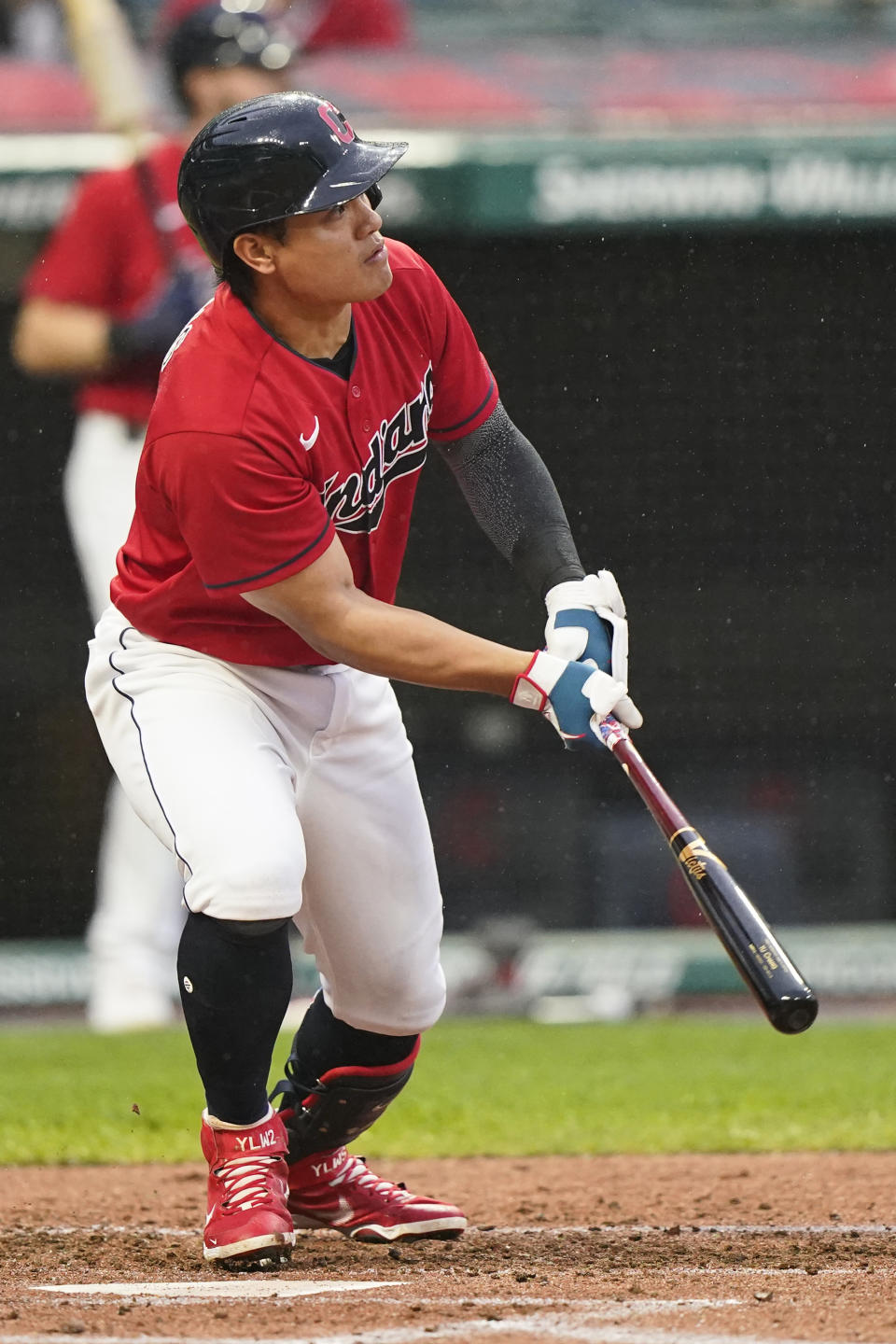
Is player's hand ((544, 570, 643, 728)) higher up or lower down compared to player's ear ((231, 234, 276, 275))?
lower down

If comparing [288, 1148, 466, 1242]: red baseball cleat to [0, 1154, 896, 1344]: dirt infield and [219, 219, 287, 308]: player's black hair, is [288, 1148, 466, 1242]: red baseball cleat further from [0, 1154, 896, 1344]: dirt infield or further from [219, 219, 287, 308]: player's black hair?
[219, 219, 287, 308]: player's black hair

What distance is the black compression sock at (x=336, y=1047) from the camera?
3047mm

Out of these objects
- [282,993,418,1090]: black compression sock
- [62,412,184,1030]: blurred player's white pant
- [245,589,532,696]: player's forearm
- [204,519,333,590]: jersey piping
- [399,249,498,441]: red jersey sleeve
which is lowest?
[62,412,184,1030]: blurred player's white pant

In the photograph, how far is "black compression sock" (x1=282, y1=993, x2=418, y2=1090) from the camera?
10.00ft

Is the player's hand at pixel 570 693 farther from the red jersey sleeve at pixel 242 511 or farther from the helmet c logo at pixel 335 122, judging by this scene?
the helmet c logo at pixel 335 122

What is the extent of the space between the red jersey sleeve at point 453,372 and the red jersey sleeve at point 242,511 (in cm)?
46

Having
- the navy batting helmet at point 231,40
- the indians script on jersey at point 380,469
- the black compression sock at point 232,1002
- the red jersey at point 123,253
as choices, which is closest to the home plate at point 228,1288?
the black compression sock at point 232,1002

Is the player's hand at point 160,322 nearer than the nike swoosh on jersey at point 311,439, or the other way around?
the nike swoosh on jersey at point 311,439

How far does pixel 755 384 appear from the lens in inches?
295

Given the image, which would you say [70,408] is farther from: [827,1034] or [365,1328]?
[365,1328]

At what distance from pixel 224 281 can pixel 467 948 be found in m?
4.38

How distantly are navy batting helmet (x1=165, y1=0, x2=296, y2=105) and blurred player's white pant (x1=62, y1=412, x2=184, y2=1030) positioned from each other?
114cm

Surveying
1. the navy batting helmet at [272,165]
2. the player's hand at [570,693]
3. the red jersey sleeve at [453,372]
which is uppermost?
the navy batting helmet at [272,165]

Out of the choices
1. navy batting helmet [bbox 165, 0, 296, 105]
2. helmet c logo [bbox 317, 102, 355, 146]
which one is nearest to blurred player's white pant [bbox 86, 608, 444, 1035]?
helmet c logo [bbox 317, 102, 355, 146]
